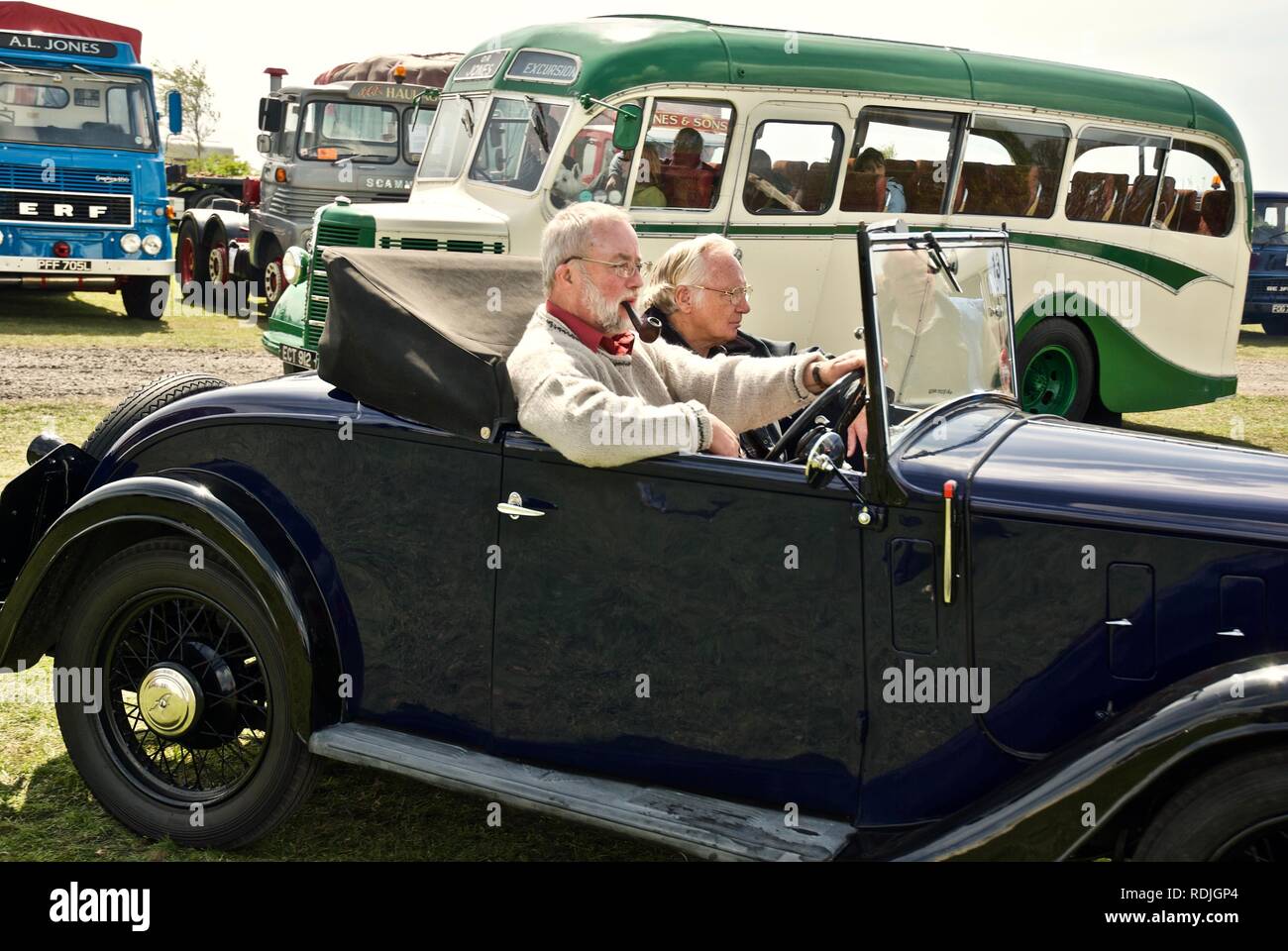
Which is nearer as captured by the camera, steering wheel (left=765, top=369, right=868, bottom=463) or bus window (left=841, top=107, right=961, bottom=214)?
steering wheel (left=765, top=369, right=868, bottom=463)

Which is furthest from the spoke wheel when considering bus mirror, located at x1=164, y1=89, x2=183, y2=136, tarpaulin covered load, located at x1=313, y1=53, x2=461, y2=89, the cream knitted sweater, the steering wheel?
tarpaulin covered load, located at x1=313, y1=53, x2=461, y2=89

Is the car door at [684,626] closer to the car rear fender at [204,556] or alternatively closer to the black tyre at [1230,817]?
the car rear fender at [204,556]

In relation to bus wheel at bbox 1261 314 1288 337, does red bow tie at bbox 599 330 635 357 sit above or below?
above

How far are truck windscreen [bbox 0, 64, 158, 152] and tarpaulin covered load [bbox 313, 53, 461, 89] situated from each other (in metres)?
3.50

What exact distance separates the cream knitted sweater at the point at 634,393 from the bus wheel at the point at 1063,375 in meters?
8.03

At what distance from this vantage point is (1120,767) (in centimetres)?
253

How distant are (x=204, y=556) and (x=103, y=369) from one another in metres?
8.87

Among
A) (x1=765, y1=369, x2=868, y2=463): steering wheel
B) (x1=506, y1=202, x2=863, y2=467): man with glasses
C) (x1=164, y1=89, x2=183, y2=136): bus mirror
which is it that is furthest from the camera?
(x1=164, y1=89, x2=183, y2=136): bus mirror

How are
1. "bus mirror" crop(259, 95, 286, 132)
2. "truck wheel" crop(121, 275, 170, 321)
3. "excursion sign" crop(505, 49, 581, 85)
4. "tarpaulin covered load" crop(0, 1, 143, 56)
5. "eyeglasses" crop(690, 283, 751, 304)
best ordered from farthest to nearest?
1. "bus mirror" crop(259, 95, 286, 132)
2. "tarpaulin covered load" crop(0, 1, 143, 56)
3. "truck wheel" crop(121, 275, 170, 321)
4. "excursion sign" crop(505, 49, 581, 85)
5. "eyeglasses" crop(690, 283, 751, 304)

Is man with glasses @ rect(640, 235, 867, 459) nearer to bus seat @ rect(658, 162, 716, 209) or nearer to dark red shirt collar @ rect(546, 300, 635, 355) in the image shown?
dark red shirt collar @ rect(546, 300, 635, 355)

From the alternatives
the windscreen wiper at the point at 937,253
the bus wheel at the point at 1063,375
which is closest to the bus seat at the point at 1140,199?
the bus wheel at the point at 1063,375

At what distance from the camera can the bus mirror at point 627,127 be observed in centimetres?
922

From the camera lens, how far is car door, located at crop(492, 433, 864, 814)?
9.33 feet

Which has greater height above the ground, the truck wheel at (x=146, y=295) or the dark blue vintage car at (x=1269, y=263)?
the dark blue vintage car at (x=1269, y=263)
